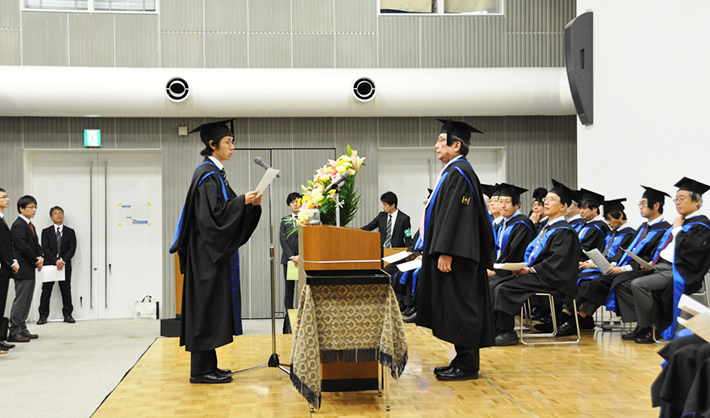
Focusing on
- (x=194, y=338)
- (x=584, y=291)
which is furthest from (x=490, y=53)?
(x=194, y=338)

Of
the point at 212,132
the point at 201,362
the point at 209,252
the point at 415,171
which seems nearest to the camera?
the point at 209,252

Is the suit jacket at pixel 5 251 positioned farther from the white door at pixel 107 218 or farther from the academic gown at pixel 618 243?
the academic gown at pixel 618 243

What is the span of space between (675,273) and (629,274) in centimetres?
64

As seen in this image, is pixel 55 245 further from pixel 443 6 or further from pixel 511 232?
pixel 443 6

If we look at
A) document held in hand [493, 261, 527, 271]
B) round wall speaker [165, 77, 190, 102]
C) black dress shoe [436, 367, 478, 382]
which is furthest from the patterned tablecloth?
round wall speaker [165, 77, 190, 102]

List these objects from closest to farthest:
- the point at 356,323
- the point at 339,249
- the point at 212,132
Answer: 1. the point at 356,323
2. the point at 339,249
3. the point at 212,132

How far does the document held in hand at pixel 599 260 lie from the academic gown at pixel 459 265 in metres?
2.35

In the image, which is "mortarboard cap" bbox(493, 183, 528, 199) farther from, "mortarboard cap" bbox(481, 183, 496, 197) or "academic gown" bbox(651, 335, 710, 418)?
"academic gown" bbox(651, 335, 710, 418)

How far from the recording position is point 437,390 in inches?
192

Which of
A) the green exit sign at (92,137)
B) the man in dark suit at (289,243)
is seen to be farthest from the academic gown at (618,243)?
the green exit sign at (92,137)

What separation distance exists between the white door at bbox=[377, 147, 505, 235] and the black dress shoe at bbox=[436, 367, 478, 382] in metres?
5.97

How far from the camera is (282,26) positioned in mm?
10594

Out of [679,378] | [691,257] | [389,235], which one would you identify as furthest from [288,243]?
[679,378]

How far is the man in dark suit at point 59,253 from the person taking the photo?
10.2 m
